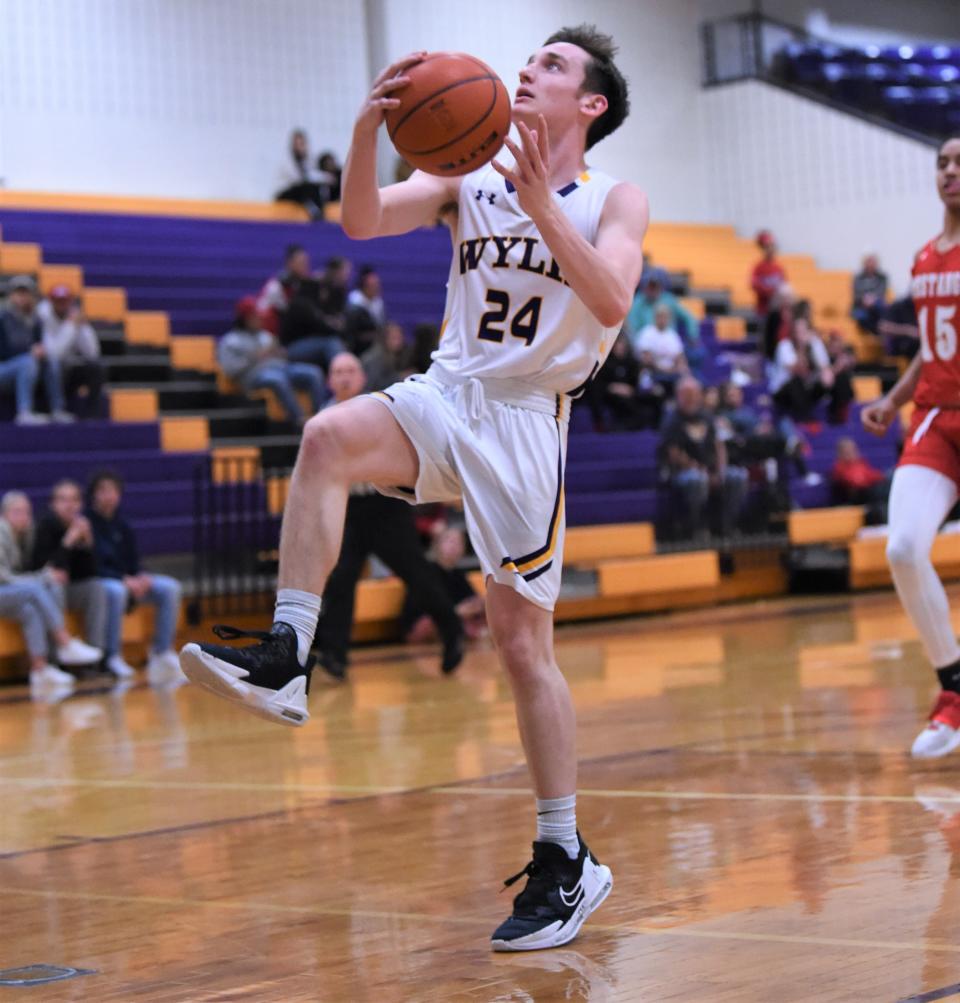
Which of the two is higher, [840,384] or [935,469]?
[935,469]

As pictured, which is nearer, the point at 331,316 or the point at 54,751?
the point at 54,751

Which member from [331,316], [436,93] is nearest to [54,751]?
[436,93]

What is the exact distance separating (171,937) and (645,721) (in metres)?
3.85

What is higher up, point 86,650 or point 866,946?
point 866,946

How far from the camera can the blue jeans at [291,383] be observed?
13391 mm

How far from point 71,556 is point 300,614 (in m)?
7.05

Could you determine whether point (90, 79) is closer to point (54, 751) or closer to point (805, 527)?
point (805, 527)

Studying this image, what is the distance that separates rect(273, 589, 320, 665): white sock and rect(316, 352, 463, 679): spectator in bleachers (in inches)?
226

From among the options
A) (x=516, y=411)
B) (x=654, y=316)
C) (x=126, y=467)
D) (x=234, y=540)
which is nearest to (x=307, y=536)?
(x=516, y=411)

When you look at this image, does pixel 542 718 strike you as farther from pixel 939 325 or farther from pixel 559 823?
pixel 939 325

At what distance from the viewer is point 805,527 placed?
49.5 ft

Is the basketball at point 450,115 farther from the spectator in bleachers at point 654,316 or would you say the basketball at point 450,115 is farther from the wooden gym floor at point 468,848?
the spectator in bleachers at point 654,316

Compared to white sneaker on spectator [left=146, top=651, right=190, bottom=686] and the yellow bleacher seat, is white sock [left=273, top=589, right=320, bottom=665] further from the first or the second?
the yellow bleacher seat

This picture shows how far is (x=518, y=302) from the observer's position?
3787 mm
